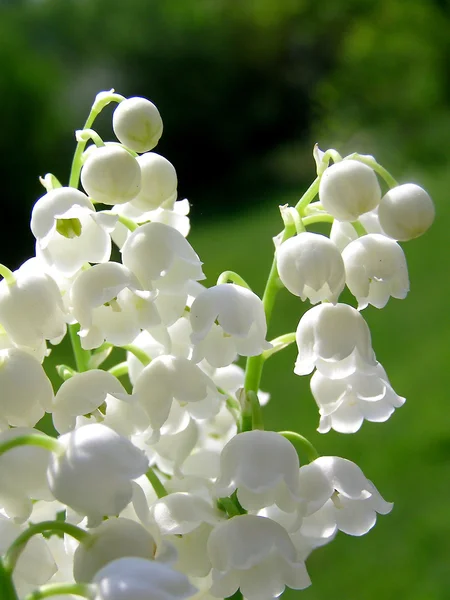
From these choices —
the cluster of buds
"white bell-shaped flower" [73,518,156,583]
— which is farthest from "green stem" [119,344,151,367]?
"white bell-shaped flower" [73,518,156,583]

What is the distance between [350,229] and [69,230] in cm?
11

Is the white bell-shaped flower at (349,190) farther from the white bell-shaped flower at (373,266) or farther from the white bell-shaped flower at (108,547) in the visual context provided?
the white bell-shaped flower at (108,547)

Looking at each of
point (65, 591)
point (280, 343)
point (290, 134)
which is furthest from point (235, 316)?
point (290, 134)

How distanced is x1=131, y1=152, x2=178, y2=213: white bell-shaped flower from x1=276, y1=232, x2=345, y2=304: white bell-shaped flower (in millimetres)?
55

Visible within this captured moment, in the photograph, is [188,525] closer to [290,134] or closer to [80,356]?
[80,356]

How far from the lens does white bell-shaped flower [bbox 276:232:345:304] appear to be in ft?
1.09

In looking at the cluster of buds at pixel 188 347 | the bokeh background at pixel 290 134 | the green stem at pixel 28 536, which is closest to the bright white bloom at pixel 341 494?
the cluster of buds at pixel 188 347

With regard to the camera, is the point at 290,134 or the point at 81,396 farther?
the point at 290,134

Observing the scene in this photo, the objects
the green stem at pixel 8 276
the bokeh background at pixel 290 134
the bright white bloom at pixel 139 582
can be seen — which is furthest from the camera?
the bokeh background at pixel 290 134

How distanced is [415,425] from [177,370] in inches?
60.9

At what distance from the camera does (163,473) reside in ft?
1.41

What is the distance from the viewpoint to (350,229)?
1.24ft

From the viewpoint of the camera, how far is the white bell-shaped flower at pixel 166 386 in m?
0.35

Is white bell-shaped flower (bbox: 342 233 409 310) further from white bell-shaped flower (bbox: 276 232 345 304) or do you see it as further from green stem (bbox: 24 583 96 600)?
green stem (bbox: 24 583 96 600)
